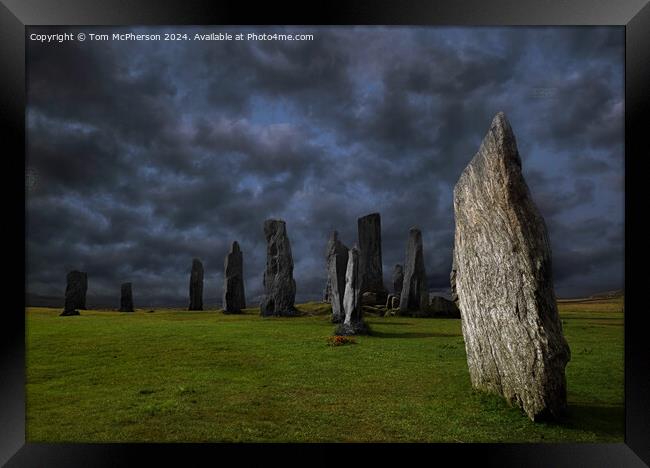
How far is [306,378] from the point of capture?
10.9 metres

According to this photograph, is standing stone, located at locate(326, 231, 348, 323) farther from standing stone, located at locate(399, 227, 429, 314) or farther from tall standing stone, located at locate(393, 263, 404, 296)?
tall standing stone, located at locate(393, 263, 404, 296)

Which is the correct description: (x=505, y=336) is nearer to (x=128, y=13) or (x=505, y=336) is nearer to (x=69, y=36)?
(x=128, y=13)

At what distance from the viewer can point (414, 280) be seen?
26.8 meters

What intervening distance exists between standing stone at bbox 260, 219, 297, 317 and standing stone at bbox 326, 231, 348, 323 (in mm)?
3204

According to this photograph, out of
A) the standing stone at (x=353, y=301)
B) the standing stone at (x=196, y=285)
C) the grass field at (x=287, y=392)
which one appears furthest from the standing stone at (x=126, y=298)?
the standing stone at (x=353, y=301)

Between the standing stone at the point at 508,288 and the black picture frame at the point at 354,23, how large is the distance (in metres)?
1.28

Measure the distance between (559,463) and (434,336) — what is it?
913 cm

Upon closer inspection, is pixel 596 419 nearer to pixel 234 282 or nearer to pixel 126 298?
pixel 234 282

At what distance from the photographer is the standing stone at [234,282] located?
28641 mm

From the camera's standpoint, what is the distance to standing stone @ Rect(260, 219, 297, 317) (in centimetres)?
2522

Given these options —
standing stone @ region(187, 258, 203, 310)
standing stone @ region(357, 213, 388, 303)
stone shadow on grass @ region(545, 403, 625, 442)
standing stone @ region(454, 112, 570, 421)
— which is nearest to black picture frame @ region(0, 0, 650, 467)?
stone shadow on grass @ region(545, 403, 625, 442)

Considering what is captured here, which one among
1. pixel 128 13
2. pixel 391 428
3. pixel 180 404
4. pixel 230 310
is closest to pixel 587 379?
pixel 391 428

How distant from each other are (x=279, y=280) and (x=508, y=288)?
18.2 m

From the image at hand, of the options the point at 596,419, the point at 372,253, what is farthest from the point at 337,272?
the point at 596,419
